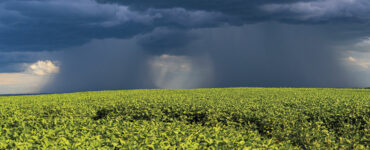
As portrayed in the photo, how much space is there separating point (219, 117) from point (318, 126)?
3307 mm

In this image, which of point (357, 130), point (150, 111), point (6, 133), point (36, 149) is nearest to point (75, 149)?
point (36, 149)

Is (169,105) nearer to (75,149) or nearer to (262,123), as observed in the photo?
(262,123)

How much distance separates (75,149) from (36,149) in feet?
3.10

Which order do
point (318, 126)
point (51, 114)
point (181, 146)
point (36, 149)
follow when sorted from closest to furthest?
point (181, 146) → point (36, 149) → point (318, 126) → point (51, 114)

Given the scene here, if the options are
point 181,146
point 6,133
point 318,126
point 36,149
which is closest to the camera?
point 181,146

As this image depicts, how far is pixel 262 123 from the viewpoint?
8.45 m

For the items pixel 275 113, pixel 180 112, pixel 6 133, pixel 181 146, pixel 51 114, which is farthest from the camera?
pixel 51 114

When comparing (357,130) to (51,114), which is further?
(51,114)

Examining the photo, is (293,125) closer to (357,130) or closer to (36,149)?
(357,130)

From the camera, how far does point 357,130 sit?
8.35 metres

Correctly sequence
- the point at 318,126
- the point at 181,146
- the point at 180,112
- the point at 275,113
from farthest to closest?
the point at 180,112 < the point at 275,113 < the point at 318,126 < the point at 181,146

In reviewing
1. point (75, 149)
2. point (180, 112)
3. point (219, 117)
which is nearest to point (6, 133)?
point (75, 149)

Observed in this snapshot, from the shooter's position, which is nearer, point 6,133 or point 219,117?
point 6,133

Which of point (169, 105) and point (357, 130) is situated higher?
point (169, 105)
